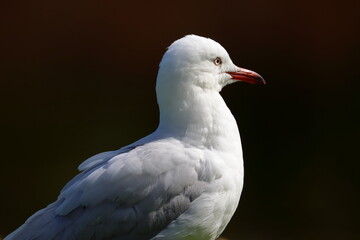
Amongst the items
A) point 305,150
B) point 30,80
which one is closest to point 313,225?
point 305,150

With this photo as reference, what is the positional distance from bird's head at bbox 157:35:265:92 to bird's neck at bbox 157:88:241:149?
0.05 metres

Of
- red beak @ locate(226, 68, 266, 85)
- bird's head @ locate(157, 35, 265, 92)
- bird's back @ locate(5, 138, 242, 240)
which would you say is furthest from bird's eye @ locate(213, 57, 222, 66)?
bird's back @ locate(5, 138, 242, 240)

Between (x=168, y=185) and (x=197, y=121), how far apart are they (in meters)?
0.38

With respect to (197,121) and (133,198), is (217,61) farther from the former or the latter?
(133,198)

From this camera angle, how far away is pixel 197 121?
342 centimetres

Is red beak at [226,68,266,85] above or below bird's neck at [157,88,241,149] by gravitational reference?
above

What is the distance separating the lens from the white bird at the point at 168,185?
→ 3.21m

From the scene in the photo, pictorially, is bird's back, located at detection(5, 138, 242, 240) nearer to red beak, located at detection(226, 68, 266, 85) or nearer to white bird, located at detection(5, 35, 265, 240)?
white bird, located at detection(5, 35, 265, 240)

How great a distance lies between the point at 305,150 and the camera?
6.02 meters

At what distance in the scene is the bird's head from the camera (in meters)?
3.42

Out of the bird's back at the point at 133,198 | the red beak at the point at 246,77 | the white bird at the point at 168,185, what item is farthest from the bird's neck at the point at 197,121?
the red beak at the point at 246,77

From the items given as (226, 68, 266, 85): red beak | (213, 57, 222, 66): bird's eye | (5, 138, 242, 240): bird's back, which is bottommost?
(5, 138, 242, 240): bird's back

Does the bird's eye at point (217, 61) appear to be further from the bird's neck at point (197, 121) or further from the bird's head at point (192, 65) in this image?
the bird's neck at point (197, 121)

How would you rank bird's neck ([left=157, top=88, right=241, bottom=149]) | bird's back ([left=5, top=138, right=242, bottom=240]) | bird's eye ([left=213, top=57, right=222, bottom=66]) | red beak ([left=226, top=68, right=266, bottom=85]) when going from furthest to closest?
red beak ([left=226, top=68, right=266, bottom=85]) → bird's eye ([left=213, top=57, right=222, bottom=66]) → bird's neck ([left=157, top=88, right=241, bottom=149]) → bird's back ([left=5, top=138, right=242, bottom=240])
